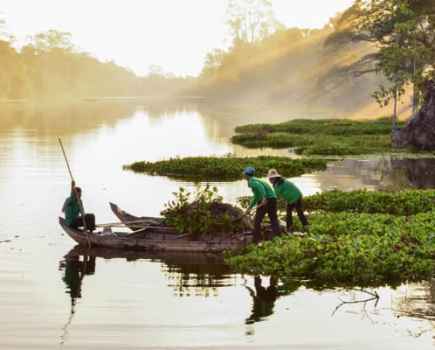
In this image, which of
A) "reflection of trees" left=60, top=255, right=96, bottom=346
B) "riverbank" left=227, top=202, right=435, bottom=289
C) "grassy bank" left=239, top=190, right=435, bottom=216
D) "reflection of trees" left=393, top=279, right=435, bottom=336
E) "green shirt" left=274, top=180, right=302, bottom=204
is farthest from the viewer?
"grassy bank" left=239, top=190, right=435, bottom=216

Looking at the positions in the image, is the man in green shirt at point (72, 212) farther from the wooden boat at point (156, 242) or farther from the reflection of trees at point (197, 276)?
the reflection of trees at point (197, 276)

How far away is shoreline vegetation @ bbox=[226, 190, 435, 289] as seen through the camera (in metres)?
21.5

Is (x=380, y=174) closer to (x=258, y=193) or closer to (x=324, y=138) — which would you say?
(x=324, y=138)

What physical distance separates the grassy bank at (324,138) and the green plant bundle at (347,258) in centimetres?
3469

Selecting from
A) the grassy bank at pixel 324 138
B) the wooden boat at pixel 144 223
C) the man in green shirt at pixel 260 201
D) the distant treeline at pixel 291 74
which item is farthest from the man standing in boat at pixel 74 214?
the distant treeline at pixel 291 74

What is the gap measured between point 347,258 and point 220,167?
25.1 metres

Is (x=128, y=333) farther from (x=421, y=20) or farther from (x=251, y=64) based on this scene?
(x=251, y=64)

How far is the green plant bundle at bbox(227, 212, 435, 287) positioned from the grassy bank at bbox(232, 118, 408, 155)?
1366 inches

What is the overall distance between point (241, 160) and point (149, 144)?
1040 inches

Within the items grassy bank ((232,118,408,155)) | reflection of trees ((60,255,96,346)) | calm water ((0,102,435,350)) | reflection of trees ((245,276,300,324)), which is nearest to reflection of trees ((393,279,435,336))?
calm water ((0,102,435,350))

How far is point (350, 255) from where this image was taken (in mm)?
21906

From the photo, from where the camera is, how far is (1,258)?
24.9 metres

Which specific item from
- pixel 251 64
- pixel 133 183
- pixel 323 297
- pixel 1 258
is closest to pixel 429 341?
pixel 323 297

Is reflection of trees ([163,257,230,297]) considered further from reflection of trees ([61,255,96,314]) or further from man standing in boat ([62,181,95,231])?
man standing in boat ([62,181,95,231])
